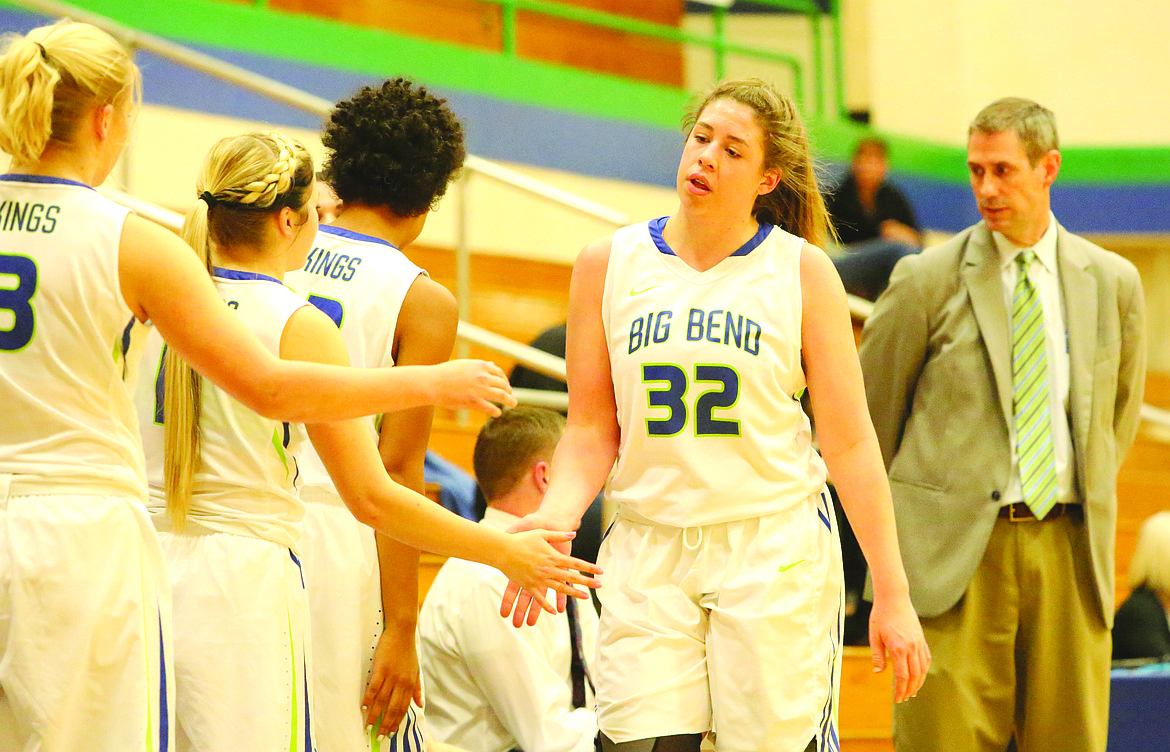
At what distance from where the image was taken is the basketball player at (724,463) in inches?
90.1

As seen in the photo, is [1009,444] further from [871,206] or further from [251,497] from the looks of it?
[871,206]

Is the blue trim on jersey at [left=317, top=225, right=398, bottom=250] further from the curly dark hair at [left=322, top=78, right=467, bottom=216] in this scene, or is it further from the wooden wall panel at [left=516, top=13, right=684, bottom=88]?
the wooden wall panel at [left=516, top=13, right=684, bottom=88]

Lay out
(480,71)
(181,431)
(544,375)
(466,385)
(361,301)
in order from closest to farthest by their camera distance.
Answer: (466,385), (181,431), (361,301), (544,375), (480,71)

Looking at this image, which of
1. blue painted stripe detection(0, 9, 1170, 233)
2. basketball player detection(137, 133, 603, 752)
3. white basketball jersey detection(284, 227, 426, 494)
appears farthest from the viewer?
blue painted stripe detection(0, 9, 1170, 233)

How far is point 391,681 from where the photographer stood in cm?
250

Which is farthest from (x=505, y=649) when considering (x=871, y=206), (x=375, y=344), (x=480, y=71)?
(x=871, y=206)

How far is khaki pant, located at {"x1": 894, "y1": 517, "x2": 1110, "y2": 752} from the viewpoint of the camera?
3246 millimetres

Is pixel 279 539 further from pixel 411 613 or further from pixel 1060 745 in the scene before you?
pixel 1060 745

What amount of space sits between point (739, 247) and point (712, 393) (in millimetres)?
314

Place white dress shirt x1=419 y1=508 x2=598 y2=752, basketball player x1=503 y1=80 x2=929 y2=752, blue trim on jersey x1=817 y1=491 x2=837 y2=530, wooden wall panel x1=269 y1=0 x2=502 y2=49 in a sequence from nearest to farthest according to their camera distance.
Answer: basketball player x1=503 y1=80 x2=929 y2=752, blue trim on jersey x1=817 y1=491 x2=837 y2=530, white dress shirt x1=419 y1=508 x2=598 y2=752, wooden wall panel x1=269 y1=0 x2=502 y2=49

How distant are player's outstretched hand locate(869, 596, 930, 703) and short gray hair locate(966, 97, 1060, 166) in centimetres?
153

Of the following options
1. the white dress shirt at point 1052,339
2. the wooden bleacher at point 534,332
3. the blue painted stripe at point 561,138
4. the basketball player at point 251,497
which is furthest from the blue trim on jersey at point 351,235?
the blue painted stripe at point 561,138

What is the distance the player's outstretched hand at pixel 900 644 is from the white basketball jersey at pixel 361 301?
104cm

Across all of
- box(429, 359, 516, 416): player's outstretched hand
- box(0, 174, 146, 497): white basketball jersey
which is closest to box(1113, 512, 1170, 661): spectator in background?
box(429, 359, 516, 416): player's outstretched hand
